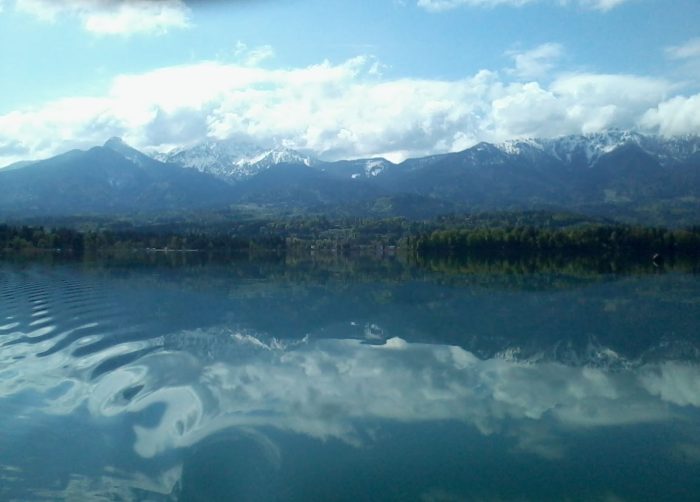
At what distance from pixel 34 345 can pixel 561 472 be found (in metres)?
17.0

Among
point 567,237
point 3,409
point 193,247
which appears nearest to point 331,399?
point 3,409

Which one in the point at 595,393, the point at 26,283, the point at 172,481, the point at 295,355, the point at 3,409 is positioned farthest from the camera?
the point at 26,283

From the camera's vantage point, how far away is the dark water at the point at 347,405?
35.1 feet

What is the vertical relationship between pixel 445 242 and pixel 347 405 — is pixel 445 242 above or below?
below

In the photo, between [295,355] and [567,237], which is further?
[567,237]

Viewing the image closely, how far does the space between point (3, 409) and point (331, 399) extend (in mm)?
7250

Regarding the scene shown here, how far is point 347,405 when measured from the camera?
15.1m

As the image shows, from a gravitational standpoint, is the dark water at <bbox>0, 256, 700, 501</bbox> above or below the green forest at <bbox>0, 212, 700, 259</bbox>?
above

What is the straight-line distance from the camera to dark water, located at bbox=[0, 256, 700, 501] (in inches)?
422

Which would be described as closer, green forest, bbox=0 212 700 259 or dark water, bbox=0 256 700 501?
dark water, bbox=0 256 700 501

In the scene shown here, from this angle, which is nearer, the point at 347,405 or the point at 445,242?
the point at 347,405

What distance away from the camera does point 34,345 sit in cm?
2102

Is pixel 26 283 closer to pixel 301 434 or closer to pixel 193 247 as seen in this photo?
pixel 301 434

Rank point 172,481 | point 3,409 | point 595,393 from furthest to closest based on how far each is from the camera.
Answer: point 595,393, point 3,409, point 172,481
